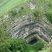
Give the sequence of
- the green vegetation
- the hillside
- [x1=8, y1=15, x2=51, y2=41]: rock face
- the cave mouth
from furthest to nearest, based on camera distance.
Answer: the cave mouth, [x1=8, y1=15, x2=51, y2=41]: rock face, the hillside, the green vegetation

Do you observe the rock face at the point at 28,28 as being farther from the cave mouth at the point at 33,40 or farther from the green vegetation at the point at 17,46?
the green vegetation at the point at 17,46

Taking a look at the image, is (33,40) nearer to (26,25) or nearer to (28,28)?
(28,28)

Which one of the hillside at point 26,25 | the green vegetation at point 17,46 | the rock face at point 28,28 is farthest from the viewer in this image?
the rock face at point 28,28

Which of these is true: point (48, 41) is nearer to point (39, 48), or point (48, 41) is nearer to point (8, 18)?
point (39, 48)

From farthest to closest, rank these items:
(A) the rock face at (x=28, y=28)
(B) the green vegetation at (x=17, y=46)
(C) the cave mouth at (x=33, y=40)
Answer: (C) the cave mouth at (x=33, y=40)
(A) the rock face at (x=28, y=28)
(B) the green vegetation at (x=17, y=46)

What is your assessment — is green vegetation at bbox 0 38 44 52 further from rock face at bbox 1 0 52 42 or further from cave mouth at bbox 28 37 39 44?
rock face at bbox 1 0 52 42

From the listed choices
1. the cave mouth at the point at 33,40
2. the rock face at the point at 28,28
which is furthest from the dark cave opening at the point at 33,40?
the rock face at the point at 28,28

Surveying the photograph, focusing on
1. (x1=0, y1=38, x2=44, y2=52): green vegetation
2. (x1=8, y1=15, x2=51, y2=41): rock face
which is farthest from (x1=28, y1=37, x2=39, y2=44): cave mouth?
(x1=0, y1=38, x2=44, y2=52): green vegetation

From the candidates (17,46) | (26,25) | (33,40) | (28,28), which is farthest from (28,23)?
(17,46)

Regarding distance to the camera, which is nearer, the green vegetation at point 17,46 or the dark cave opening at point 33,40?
the green vegetation at point 17,46

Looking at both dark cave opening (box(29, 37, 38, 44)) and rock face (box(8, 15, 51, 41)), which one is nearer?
rock face (box(8, 15, 51, 41))

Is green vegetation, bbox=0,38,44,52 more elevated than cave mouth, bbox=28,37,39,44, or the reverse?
green vegetation, bbox=0,38,44,52

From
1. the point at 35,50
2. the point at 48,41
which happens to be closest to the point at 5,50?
the point at 35,50
